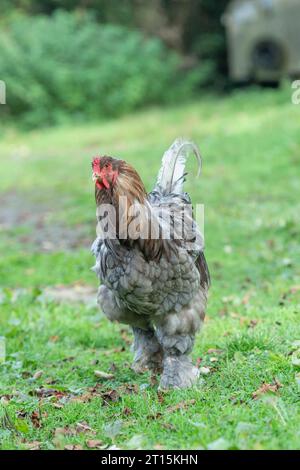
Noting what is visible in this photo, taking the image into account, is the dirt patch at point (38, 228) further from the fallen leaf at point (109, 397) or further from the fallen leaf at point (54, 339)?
the fallen leaf at point (109, 397)

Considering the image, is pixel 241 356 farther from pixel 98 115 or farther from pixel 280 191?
pixel 98 115

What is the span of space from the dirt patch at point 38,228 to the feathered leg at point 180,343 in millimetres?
4835

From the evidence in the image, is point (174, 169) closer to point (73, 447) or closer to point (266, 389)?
point (266, 389)

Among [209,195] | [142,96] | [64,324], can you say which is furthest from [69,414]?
[142,96]

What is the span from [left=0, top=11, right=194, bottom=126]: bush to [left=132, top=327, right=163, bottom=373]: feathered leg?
15.9 m

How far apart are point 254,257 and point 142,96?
14.1m

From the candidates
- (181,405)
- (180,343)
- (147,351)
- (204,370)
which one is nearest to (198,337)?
(147,351)

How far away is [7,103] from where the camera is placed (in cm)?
2156

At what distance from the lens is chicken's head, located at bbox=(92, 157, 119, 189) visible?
Result: 16.4 ft

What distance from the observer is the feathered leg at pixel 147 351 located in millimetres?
5883

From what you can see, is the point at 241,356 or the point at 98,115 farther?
the point at 98,115

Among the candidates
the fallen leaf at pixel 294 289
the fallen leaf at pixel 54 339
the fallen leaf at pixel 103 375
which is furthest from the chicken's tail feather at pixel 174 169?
the fallen leaf at pixel 294 289

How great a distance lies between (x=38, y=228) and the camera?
11.6m

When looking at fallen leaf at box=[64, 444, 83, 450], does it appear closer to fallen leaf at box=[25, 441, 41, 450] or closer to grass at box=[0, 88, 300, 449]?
grass at box=[0, 88, 300, 449]
